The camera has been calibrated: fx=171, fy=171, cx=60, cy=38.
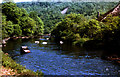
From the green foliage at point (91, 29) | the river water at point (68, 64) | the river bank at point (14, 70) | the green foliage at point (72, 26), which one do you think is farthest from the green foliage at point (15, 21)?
the river bank at point (14, 70)

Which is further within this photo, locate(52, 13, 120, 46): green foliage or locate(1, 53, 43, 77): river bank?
locate(52, 13, 120, 46): green foliage

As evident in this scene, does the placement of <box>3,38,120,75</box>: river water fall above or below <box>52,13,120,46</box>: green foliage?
below

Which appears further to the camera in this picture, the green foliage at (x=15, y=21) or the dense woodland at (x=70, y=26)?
the green foliage at (x=15, y=21)

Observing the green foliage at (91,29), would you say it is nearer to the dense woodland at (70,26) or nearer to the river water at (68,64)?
the dense woodland at (70,26)

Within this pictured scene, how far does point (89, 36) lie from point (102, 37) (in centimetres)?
944

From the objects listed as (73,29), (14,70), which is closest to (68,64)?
(14,70)

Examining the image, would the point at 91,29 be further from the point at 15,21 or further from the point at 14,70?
the point at 15,21

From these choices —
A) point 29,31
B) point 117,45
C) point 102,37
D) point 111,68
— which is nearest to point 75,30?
point 102,37

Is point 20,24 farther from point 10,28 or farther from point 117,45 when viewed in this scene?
point 117,45

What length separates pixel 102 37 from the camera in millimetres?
43250

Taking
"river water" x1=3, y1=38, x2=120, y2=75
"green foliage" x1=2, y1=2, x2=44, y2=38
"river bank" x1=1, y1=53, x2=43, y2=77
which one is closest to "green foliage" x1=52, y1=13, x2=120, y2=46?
"river water" x1=3, y1=38, x2=120, y2=75

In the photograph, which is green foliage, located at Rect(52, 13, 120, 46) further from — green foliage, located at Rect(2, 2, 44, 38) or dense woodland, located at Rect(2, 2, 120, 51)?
green foliage, located at Rect(2, 2, 44, 38)

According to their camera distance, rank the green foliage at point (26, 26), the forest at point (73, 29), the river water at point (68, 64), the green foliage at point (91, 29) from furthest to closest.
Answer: the green foliage at point (26, 26)
the green foliage at point (91, 29)
the forest at point (73, 29)
the river water at point (68, 64)

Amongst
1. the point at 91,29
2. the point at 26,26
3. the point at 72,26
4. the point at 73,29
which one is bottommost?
the point at 73,29
